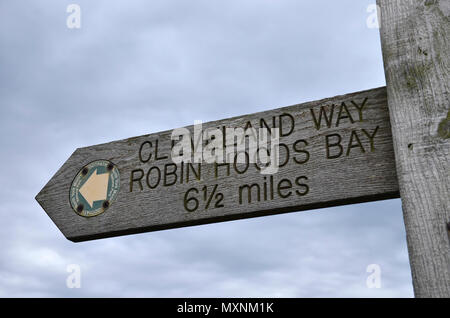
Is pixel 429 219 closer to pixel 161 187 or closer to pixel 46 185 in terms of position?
pixel 161 187

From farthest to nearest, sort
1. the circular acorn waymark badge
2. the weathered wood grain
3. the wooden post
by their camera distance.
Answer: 1. the circular acorn waymark badge
2. the weathered wood grain
3. the wooden post

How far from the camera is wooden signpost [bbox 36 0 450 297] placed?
1274 mm

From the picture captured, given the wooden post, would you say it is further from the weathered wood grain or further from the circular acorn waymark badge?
the circular acorn waymark badge

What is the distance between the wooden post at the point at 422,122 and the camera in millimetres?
1206

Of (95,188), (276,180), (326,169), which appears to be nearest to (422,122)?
(326,169)

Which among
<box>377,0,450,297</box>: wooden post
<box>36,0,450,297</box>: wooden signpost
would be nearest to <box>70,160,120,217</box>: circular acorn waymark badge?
<box>36,0,450,297</box>: wooden signpost

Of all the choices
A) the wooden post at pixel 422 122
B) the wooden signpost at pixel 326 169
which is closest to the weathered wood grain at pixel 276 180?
the wooden signpost at pixel 326 169

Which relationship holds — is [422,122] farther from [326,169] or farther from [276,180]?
[276,180]


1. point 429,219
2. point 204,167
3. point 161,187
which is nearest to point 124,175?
point 161,187

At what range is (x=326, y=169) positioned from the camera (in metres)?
1.58

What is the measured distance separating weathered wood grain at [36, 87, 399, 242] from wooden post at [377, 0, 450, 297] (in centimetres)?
16

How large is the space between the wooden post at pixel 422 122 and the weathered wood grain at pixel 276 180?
0.16m

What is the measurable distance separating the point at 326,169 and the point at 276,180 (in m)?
0.18

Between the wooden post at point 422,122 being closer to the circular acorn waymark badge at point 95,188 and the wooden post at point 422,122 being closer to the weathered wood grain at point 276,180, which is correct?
the weathered wood grain at point 276,180
